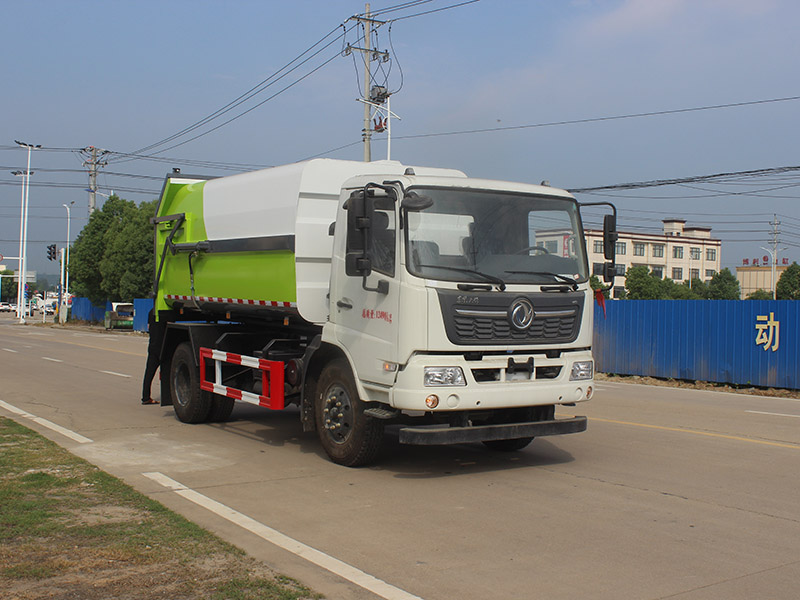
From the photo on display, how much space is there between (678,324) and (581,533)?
15704mm

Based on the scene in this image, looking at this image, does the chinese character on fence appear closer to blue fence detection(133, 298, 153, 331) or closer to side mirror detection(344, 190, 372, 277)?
side mirror detection(344, 190, 372, 277)

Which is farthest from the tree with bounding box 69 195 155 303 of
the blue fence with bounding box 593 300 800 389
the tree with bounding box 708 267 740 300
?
the tree with bounding box 708 267 740 300

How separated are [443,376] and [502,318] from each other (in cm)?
76

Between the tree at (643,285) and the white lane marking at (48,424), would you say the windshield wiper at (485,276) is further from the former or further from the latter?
the tree at (643,285)

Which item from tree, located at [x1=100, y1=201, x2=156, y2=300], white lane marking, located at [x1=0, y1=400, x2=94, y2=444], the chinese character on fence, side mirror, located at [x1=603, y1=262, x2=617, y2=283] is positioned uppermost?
tree, located at [x1=100, y1=201, x2=156, y2=300]

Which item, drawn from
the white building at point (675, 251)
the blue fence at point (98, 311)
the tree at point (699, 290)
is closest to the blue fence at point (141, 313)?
the blue fence at point (98, 311)

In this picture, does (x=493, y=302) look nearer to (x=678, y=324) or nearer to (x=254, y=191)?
(x=254, y=191)

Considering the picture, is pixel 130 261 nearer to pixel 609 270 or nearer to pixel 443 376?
pixel 609 270

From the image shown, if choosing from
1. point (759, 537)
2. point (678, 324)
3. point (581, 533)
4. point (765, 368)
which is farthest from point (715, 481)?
point (678, 324)

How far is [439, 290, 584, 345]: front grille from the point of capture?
740cm

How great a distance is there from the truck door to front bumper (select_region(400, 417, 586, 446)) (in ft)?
1.72

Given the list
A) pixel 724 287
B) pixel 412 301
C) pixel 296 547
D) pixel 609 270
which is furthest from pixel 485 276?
pixel 724 287

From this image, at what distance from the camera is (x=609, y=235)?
28.5 ft

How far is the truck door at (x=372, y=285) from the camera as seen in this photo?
7.55 metres
